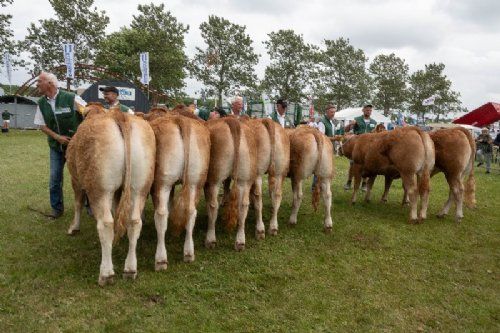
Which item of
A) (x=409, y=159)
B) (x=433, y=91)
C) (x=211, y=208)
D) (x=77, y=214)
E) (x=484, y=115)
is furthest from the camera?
(x=433, y=91)

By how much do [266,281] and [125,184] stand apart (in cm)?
193

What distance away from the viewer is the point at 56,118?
5.72 m

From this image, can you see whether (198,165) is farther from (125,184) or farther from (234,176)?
(125,184)

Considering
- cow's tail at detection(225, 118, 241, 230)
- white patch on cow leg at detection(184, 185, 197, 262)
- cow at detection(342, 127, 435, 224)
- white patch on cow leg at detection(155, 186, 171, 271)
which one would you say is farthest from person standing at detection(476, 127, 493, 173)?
white patch on cow leg at detection(155, 186, 171, 271)

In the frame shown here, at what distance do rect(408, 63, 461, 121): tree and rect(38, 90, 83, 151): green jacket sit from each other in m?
46.6

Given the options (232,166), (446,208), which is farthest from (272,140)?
(446,208)

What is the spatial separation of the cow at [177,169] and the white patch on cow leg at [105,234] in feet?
1.81

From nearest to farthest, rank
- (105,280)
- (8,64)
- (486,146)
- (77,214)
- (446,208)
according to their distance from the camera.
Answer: (105,280), (77,214), (446,208), (486,146), (8,64)

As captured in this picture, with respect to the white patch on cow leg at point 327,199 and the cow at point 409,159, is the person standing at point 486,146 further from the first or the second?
the white patch on cow leg at point 327,199

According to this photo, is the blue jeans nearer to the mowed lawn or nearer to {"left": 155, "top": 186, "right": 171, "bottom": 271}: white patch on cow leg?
the mowed lawn

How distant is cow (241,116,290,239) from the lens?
17.3 ft

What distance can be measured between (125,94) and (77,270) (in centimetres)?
2445

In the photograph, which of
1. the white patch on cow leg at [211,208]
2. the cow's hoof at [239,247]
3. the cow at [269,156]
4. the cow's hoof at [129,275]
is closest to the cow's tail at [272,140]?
the cow at [269,156]

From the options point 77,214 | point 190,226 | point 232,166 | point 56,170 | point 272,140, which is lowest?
point 77,214
